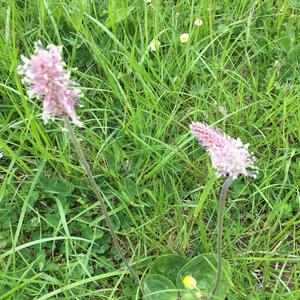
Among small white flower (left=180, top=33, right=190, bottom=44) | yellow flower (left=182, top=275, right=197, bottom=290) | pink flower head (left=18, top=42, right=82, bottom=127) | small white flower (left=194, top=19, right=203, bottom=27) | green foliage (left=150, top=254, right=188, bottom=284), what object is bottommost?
green foliage (left=150, top=254, right=188, bottom=284)

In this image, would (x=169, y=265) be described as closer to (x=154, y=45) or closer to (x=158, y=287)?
(x=158, y=287)

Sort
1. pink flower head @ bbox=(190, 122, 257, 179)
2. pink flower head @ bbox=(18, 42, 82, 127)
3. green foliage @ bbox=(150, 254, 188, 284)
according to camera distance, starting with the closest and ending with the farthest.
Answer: pink flower head @ bbox=(18, 42, 82, 127)
pink flower head @ bbox=(190, 122, 257, 179)
green foliage @ bbox=(150, 254, 188, 284)

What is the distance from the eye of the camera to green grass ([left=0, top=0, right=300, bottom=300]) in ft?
6.68

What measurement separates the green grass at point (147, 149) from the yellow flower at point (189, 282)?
0.15 meters

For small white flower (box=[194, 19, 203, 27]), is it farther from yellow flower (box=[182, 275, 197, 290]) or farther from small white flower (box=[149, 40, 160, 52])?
yellow flower (box=[182, 275, 197, 290])

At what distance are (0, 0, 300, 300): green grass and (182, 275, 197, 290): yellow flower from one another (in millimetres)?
153

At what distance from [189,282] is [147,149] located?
24.5 inches

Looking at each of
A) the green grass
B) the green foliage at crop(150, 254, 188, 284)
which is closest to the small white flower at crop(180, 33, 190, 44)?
the green grass

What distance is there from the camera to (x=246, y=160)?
128cm

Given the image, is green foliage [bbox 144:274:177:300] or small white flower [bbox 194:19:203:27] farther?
small white flower [bbox 194:19:203:27]

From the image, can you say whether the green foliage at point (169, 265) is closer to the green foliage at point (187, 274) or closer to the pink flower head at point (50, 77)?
the green foliage at point (187, 274)

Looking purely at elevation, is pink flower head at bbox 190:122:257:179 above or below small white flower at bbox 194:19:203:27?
above

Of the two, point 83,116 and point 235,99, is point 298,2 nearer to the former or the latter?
point 235,99

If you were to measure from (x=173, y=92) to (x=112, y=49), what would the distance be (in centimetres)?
46
